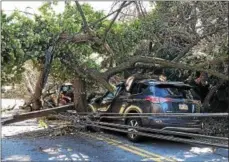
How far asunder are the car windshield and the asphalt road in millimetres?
1386

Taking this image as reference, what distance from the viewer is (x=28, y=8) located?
1019 centimetres

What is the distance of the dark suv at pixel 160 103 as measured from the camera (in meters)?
9.95

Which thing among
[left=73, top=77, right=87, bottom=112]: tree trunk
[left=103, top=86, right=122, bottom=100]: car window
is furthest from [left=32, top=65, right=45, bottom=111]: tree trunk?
[left=103, top=86, right=122, bottom=100]: car window

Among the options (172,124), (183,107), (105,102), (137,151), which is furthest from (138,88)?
→ (137,151)

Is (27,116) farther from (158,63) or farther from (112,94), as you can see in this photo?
(158,63)

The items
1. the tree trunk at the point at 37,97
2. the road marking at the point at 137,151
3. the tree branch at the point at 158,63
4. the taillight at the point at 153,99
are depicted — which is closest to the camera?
the road marking at the point at 137,151

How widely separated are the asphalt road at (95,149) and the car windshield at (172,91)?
139 centimetres

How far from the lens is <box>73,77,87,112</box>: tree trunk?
41.8 ft

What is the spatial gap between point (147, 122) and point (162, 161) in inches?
87.9

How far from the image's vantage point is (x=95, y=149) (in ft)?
30.3

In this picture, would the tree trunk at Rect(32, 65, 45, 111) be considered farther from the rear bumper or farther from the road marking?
the rear bumper

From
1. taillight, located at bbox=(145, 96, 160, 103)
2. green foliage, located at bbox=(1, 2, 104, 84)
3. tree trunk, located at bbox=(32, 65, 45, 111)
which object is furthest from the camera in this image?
tree trunk, located at bbox=(32, 65, 45, 111)

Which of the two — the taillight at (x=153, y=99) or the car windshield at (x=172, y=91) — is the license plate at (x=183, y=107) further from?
the taillight at (x=153, y=99)

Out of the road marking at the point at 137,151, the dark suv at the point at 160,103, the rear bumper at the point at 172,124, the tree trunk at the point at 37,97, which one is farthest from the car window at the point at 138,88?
the tree trunk at the point at 37,97
